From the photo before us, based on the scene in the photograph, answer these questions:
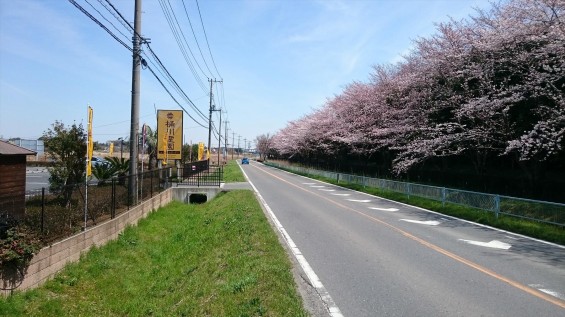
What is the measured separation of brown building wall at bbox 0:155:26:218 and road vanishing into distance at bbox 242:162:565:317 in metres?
6.37

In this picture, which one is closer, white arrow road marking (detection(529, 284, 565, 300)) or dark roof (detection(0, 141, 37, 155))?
white arrow road marking (detection(529, 284, 565, 300))

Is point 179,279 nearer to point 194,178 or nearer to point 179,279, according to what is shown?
point 179,279

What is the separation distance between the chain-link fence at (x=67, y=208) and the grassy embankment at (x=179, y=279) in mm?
829

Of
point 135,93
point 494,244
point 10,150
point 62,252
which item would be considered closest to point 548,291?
point 494,244

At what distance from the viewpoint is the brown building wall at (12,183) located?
9812 millimetres

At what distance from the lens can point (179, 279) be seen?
34.2ft

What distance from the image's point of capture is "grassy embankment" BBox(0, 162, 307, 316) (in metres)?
6.48

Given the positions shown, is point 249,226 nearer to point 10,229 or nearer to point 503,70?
point 10,229

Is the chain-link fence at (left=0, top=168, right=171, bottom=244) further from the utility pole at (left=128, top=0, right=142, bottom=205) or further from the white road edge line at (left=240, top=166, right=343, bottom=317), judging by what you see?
the white road edge line at (left=240, top=166, right=343, bottom=317)

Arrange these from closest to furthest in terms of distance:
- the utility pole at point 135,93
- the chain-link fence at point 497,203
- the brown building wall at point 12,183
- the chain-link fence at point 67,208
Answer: the chain-link fence at point 67,208, the brown building wall at point 12,183, the chain-link fence at point 497,203, the utility pole at point 135,93

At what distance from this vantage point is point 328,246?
1038cm

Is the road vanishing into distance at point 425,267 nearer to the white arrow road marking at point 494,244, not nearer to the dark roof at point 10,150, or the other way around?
the white arrow road marking at point 494,244

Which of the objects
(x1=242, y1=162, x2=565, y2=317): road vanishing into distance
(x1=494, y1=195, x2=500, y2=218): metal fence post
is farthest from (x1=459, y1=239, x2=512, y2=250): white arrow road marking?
(x1=494, y1=195, x2=500, y2=218): metal fence post

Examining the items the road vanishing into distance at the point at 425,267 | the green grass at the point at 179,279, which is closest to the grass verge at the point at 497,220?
the road vanishing into distance at the point at 425,267
